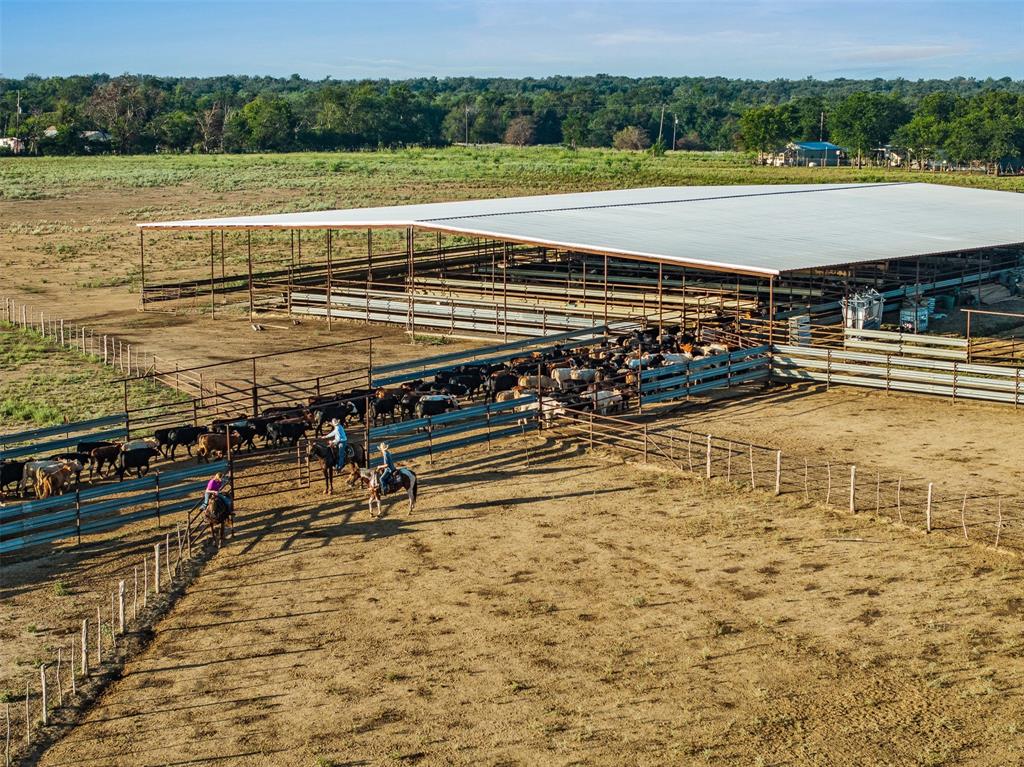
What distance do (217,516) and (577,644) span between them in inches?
238

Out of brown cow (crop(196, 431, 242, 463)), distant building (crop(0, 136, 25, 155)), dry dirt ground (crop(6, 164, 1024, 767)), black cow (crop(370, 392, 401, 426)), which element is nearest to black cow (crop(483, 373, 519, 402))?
black cow (crop(370, 392, 401, 426))

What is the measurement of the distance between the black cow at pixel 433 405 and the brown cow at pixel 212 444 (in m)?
3.65

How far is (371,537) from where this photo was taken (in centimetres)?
1845

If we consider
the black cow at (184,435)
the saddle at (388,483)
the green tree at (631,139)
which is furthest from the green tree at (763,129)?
the saddle at (388,483)

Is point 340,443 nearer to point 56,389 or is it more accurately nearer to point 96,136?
point 56,389

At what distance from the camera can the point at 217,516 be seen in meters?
17.9

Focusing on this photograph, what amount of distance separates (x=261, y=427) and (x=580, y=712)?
11.4 m

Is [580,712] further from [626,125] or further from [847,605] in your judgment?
[626,125]

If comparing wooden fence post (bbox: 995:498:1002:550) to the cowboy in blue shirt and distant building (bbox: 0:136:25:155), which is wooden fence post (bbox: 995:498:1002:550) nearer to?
the cowboy in blue shirt

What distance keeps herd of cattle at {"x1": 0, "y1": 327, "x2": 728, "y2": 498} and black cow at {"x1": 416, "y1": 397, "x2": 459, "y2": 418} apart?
0.06ft

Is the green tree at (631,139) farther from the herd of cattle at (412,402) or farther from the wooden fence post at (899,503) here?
the wooden fence post at (899,503)

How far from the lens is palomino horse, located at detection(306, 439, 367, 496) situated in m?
20.2

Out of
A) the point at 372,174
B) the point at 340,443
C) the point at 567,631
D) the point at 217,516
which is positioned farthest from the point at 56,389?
the point at 372,174

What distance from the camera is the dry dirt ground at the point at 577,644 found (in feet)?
40.3
